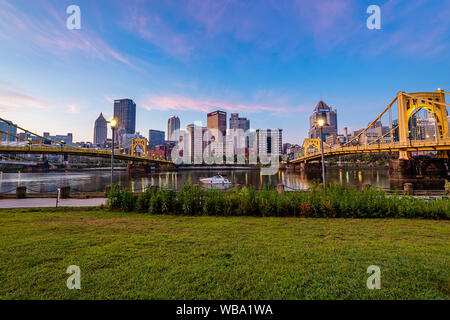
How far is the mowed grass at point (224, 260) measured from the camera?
3.21 metres

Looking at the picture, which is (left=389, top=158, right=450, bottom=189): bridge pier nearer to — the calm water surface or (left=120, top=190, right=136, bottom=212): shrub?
the calm water surface

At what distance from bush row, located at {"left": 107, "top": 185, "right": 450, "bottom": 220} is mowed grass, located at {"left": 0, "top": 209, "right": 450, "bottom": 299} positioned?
1408 millimetres

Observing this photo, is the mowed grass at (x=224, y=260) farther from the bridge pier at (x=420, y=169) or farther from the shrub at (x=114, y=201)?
the bridge pier at (x=420, y=169)

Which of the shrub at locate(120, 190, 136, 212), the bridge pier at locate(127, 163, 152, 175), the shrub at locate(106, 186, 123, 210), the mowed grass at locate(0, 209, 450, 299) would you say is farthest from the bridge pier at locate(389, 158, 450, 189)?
the bridge pier at locate(127, 163, 152, 175)

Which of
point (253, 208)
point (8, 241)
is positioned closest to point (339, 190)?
point (253, 208)

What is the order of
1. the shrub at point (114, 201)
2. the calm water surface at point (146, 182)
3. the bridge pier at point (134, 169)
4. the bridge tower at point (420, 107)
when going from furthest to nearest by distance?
the bridge pier at point (134, 169) < the bridge tower at point (420, 107) < the calm water surface at point (146, 182) < the shrub at point (114, 201)

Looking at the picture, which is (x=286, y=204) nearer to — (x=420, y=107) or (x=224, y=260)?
(x=224, y=260)

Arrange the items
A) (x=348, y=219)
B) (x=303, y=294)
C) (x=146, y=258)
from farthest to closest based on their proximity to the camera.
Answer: (x=348, y=219) → (x=146, y=258) → (x=303, y=294)

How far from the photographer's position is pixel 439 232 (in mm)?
6512

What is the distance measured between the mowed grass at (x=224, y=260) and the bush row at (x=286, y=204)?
4.62ft

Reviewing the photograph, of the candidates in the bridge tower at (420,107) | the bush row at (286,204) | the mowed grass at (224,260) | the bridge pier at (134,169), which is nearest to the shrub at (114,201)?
the bush row at (286,204)

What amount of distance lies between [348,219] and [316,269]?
5574 millimetres

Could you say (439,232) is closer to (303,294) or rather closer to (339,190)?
(339,190)

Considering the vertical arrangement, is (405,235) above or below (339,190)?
below
